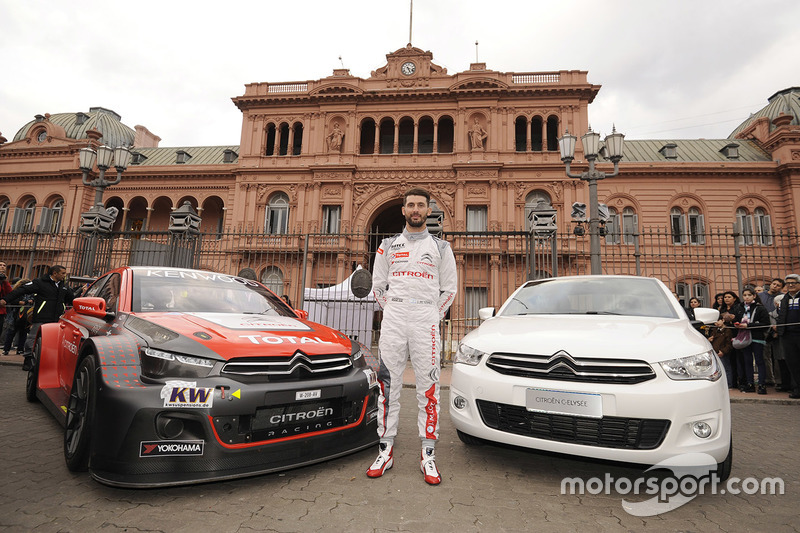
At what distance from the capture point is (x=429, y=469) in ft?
9.21

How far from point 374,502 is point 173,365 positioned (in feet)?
4.90

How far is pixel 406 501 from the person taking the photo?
2.46 metres

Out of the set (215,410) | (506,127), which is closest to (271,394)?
(215,410)

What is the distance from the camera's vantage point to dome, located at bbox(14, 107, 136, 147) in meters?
28.2

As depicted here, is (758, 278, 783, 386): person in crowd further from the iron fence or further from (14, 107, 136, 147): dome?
(14, 107, 136, 147): dome

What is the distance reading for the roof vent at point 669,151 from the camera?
23938 mm

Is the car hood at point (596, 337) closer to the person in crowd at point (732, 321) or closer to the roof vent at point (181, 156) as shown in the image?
the person in crowd at point (732, 321)

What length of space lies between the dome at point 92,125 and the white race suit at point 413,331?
33217 millimetres

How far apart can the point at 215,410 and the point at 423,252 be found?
71.2 inches

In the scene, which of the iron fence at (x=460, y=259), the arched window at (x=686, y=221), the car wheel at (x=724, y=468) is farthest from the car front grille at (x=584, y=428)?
the arched window at (x=686, y=221)

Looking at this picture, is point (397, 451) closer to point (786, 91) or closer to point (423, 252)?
point (423, 252)

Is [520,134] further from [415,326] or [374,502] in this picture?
[374,502]

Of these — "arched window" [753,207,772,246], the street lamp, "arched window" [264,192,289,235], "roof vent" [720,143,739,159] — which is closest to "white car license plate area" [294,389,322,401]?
the street lamp

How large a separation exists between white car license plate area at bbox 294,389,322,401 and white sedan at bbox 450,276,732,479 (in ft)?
3.57
